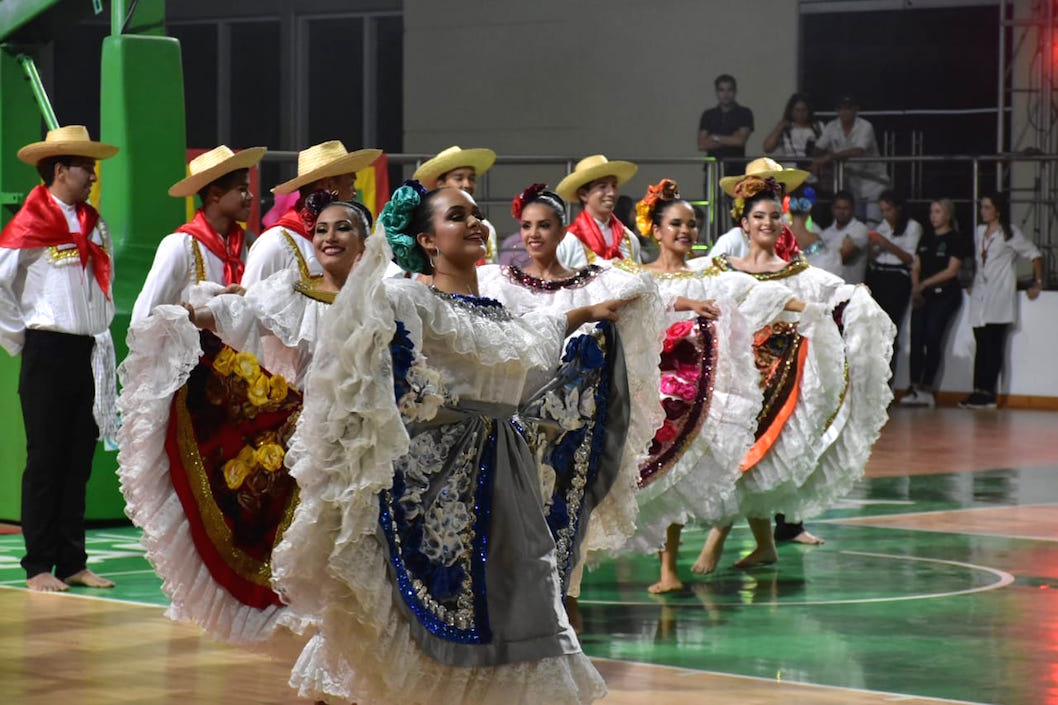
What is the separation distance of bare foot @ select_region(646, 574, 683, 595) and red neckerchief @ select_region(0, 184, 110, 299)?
2637 millimetres

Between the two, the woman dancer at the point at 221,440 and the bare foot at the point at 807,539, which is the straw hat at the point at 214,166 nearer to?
the woman dancer at the point at 221,440

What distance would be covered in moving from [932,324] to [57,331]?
11.1 m

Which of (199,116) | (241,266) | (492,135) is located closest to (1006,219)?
(492,135)

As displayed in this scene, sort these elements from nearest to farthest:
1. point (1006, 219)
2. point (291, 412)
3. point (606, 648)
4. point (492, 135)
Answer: point (291, 412)
point (606, 648)
point (1006, 219)
point (492, 135)

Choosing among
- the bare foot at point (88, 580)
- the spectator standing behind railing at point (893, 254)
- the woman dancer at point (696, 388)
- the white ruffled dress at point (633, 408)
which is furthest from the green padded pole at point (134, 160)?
the spectator standing behind railing at point (893, 254)

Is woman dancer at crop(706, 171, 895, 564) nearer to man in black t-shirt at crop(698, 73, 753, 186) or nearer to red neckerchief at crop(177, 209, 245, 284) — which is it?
red neckerchief at crop(177, 209, 245, 284)

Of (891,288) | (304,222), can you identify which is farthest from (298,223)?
(891,288)

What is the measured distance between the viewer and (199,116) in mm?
20844

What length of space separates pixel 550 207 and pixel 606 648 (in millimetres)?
1540

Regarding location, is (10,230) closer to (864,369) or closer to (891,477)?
(864,369)

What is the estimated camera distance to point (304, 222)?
6625 millimetres

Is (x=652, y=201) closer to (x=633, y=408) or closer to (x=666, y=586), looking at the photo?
(x=666, y=586)

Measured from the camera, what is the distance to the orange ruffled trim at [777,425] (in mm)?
7988

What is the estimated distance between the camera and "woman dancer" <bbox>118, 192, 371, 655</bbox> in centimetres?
551
